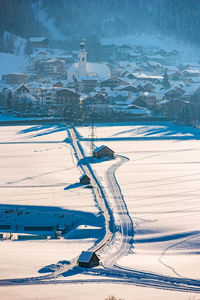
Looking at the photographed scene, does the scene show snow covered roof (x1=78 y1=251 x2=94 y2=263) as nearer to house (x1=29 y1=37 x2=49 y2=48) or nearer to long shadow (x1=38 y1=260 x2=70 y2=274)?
long shadow (x1=38 y1=260 x2=70 y2=274)

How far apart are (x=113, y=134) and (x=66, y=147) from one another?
7582 millimetres

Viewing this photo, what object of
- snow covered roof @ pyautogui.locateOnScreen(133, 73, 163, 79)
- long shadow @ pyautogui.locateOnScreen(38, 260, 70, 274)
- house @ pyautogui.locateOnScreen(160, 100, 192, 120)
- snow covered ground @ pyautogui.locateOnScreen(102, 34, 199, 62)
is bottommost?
long shadow @ pyautogui.locateOnScreen(38, 260, 70, 274)

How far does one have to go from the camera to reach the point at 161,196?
22.0 m

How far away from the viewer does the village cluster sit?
52.3 meters

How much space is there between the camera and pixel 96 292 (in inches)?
500

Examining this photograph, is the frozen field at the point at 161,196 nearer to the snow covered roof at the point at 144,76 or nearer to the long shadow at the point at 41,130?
the long shadow at the point at 41,130

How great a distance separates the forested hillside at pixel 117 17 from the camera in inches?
4112

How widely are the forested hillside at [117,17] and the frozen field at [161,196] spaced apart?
6865 cm

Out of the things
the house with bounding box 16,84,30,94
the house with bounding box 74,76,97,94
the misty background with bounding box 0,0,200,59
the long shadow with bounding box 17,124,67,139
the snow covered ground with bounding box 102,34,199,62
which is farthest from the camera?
the misty background with bounding box 0,0,200,59

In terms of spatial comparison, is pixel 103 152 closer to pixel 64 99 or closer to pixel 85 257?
pixel 85 257

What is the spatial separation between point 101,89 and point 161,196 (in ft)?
133

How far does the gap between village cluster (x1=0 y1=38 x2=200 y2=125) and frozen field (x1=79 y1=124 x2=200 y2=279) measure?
12069 millimetres

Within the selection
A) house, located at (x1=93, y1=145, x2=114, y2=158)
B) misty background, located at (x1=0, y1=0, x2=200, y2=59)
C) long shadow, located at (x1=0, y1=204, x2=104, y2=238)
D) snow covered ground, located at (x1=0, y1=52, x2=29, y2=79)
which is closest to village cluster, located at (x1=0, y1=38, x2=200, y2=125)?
snow covered ground, located at (x1=0, y1=52, x2=29, y2=79)

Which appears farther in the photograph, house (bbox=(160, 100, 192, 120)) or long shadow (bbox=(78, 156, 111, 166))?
house (bbox=(160, 100, 192, 120))
